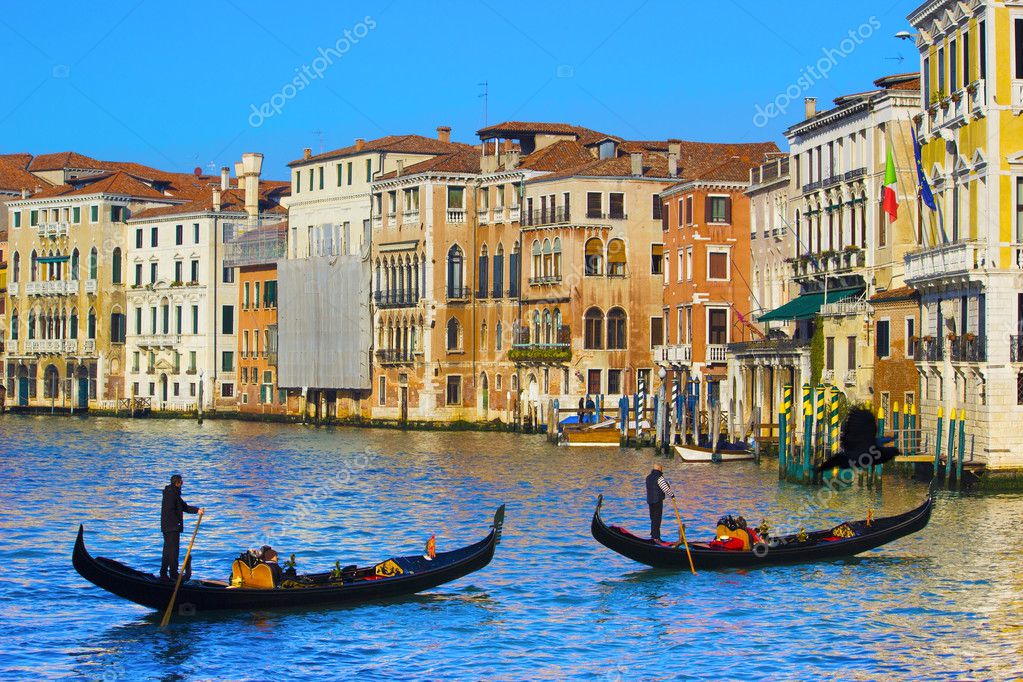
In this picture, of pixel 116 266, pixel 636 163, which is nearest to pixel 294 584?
pixel 636 163

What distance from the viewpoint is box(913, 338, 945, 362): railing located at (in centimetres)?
3566

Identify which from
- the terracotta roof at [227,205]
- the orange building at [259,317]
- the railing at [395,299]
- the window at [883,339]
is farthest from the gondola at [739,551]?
the terracotta roof at [227,205]

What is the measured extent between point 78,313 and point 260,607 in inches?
2560

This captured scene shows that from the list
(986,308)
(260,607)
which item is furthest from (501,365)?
(260,607)

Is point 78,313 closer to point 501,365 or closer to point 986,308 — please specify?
point 501,365

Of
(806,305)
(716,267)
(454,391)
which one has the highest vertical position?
(716,267)

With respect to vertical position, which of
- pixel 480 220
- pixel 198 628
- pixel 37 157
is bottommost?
pixel 198 628

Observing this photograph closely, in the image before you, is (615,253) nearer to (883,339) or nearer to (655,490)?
(883,339)

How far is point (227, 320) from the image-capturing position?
78.3 meters

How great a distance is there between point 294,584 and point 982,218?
1643 centimetres

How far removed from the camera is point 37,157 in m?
96.0

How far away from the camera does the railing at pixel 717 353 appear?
52656mm

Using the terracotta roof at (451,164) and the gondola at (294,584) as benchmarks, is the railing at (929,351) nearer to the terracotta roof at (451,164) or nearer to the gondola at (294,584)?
the gondola at (294,584)

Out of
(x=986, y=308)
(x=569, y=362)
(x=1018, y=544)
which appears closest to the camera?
(x=1018, y=544)
